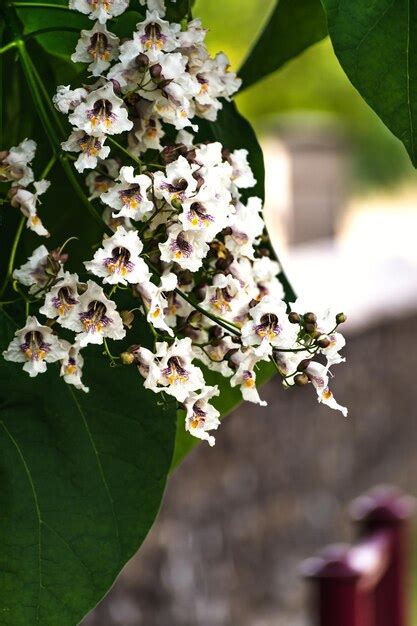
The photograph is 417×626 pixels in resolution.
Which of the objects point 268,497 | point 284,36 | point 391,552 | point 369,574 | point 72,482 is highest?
point 268,497

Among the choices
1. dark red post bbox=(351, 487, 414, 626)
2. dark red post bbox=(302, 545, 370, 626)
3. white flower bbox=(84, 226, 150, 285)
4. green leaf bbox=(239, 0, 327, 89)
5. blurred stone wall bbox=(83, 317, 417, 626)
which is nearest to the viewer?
white flower bbox=(84, 226, 150, 285)

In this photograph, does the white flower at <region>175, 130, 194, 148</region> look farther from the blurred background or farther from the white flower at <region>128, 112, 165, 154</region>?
the blurred background

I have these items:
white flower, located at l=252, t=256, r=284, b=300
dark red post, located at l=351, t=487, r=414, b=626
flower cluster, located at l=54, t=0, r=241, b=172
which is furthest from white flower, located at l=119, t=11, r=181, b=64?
dark red post, located at l=351, t=487, r=414, b=626

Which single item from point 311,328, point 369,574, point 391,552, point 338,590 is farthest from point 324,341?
point 391,552

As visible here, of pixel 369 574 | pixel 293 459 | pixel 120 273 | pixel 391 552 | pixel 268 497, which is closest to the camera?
pixel 120 273

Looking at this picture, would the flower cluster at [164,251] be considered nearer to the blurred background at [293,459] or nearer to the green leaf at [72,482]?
the green leaf at [72,482]

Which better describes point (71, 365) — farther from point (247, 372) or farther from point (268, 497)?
point (268, 497)

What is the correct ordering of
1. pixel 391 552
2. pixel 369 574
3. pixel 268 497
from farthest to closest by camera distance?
pixel 268 497 → pixel 391 552 → pixel 369 574

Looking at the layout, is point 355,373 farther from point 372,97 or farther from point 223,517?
point 372,97
